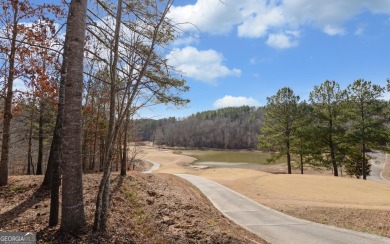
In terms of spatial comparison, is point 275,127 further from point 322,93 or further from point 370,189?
point 370,189

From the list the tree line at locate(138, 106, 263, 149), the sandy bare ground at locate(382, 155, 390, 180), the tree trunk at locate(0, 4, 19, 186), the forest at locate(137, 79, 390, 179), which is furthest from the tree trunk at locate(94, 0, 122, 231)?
the tree line at locate(138, 106, 263, 149)

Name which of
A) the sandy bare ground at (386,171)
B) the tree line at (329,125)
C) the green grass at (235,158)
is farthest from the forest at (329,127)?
the green grass at (235,158)

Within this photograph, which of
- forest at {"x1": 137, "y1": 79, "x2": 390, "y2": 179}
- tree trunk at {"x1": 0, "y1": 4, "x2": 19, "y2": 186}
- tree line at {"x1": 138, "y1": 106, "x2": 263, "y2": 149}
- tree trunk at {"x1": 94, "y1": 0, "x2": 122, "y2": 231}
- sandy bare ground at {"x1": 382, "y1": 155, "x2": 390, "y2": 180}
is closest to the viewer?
tree trunk at {"x1": 94, "y1": 0, "x2": 122, "y2": 231}

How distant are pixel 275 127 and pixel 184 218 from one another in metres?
26.7

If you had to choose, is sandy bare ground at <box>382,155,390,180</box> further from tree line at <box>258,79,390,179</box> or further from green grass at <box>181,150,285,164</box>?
green grass at <box>181,150,285,164</box>

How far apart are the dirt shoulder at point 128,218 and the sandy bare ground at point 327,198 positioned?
449cm

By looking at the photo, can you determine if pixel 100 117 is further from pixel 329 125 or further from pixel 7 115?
pixel 329 125

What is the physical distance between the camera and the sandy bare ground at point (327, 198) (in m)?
10.8

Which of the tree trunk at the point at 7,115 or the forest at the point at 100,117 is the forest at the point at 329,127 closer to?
the forest at the point at 100,117

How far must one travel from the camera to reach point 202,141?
383 feet

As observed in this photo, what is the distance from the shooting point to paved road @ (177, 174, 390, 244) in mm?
8367

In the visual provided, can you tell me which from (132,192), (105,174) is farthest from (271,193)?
(105,174)

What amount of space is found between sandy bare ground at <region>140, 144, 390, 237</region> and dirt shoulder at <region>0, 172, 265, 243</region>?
4487 mm

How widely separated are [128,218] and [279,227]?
5121mm
